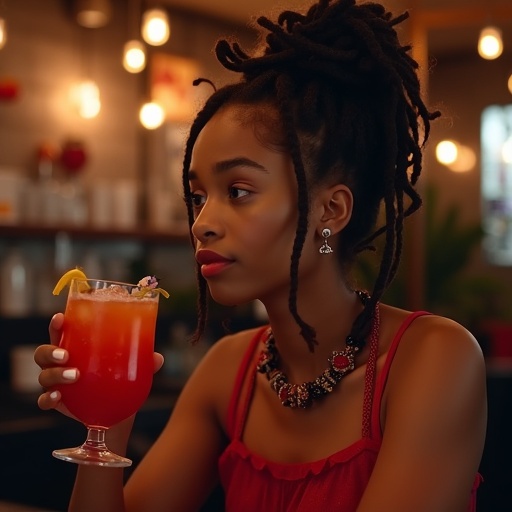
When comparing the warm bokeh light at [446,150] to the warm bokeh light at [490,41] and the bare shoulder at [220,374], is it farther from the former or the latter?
the bare shoulder at [220,374]

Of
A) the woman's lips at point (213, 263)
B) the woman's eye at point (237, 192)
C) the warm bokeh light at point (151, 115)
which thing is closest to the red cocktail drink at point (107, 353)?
the woman's lips at point (213, 263)

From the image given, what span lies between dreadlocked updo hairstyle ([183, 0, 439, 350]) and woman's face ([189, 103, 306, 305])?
0.10 feet

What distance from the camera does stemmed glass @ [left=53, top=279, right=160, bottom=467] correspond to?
64.5 inches

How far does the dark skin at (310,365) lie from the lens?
1.61m

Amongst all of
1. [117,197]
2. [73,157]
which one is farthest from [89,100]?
[117,197]

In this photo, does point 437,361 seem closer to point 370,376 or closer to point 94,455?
point 370,376

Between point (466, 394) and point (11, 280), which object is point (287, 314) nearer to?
point (466, 394)

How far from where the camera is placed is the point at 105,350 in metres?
1.66

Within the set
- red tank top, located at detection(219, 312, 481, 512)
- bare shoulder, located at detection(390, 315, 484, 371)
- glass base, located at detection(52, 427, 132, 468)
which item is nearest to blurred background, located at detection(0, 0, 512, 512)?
red tank top, located at detection(219, 312, 481, 512)

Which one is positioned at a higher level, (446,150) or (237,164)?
(446,150)

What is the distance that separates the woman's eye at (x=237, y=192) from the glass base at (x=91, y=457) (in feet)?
1.59

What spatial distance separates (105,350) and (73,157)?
467cm

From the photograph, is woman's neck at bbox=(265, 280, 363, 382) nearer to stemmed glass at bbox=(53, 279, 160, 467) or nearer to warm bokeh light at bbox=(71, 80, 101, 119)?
stemmed glass at bbox=(53, 279, 160, 467)

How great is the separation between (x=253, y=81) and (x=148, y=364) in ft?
1.83
